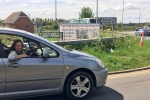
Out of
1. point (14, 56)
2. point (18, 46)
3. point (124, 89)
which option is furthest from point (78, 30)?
point (14, 56)

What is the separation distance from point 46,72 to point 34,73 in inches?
10.0

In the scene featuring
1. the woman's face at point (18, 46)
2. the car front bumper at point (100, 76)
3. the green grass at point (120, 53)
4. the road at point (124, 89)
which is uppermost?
the woman's face at point (18, 46)

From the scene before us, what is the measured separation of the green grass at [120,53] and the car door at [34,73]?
160 inches

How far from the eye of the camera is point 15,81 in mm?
4918

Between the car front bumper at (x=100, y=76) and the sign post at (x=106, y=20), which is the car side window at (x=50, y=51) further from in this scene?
the sign post at (x=106, y=20)

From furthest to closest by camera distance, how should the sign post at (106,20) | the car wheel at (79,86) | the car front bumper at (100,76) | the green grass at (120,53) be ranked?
the sign post at (106,20) < the green grass at (120,53) < the car front bumper at (100,76) < the car wheel at (79,86)

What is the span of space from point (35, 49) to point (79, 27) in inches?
438

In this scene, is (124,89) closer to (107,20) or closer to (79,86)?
(79,86)

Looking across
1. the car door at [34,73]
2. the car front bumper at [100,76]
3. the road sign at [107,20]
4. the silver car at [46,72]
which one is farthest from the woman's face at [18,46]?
the road sign at [107,20]

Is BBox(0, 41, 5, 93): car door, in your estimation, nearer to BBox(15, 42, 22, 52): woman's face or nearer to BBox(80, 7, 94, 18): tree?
BBox(15, 42, 22, 52): woman's face

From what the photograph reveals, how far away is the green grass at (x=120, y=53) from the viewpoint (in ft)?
32.4

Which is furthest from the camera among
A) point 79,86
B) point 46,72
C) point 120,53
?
point 120,53

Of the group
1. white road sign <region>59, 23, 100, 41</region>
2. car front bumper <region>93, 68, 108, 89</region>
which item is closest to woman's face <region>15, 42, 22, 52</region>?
car front bumper <region>93, 68, 108, 89</region>

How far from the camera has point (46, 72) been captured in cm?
515
